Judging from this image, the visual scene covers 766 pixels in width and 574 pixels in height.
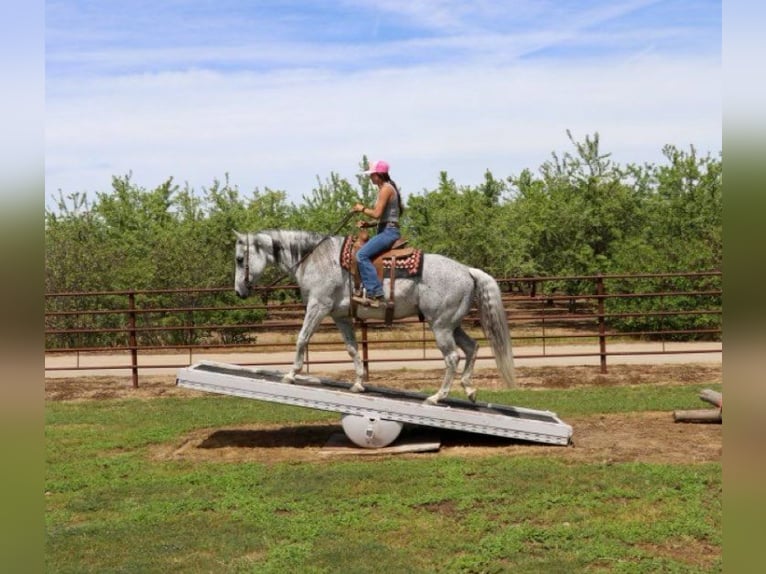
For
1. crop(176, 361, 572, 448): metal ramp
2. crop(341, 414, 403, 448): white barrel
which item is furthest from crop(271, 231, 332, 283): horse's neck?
crop(341, 414, 403, 448): white barrel

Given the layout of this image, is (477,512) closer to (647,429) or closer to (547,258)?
(647,429)

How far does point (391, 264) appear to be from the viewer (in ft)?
26.1

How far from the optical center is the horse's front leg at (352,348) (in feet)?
27.0

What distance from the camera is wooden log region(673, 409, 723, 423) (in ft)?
28.2

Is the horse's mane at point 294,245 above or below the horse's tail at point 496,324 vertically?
above

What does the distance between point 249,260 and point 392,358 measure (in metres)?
7.11

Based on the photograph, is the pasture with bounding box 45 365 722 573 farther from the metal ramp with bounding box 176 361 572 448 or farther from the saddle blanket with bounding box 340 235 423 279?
the saddle blanket with bounding box 340 235 423 279

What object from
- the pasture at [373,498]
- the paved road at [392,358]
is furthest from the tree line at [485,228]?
the pasture at [373,498]

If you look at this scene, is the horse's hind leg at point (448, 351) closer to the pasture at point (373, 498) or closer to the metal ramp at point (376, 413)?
the metal ramp at point (376, 413)

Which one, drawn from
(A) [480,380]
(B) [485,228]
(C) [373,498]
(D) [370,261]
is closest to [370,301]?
(D) [370,261]

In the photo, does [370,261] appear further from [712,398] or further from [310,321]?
[712,398]

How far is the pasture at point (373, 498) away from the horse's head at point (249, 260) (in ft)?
5.90

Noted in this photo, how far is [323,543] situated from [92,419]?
5.86 meters
